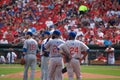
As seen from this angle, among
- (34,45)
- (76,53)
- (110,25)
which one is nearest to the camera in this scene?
(76,53)

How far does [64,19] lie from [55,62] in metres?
17.4

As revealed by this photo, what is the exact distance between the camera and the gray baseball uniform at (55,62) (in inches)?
539

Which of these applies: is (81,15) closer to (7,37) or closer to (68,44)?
(7,37)

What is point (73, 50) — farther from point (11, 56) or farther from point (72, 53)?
point (11, 56)

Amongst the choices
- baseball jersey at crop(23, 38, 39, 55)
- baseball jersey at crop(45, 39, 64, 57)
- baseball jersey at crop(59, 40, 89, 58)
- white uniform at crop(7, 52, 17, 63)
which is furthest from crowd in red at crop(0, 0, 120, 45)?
baseball jersey at crop(59, 40, 89, 58)

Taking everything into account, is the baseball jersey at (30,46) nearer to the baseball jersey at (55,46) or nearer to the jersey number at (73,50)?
the baseball jersey at (55,46)

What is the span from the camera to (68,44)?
1320 centimetres

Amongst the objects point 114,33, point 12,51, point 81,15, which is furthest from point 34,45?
point 81,15

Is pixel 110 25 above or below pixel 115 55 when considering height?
above

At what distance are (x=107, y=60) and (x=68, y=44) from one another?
1481 centimetres

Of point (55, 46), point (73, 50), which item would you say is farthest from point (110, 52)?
point (73, 50)

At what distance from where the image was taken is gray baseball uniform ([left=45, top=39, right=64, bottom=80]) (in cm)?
1370

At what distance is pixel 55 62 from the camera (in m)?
13.7

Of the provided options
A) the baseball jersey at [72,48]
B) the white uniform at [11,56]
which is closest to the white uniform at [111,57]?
the white uniform at [11,56]
